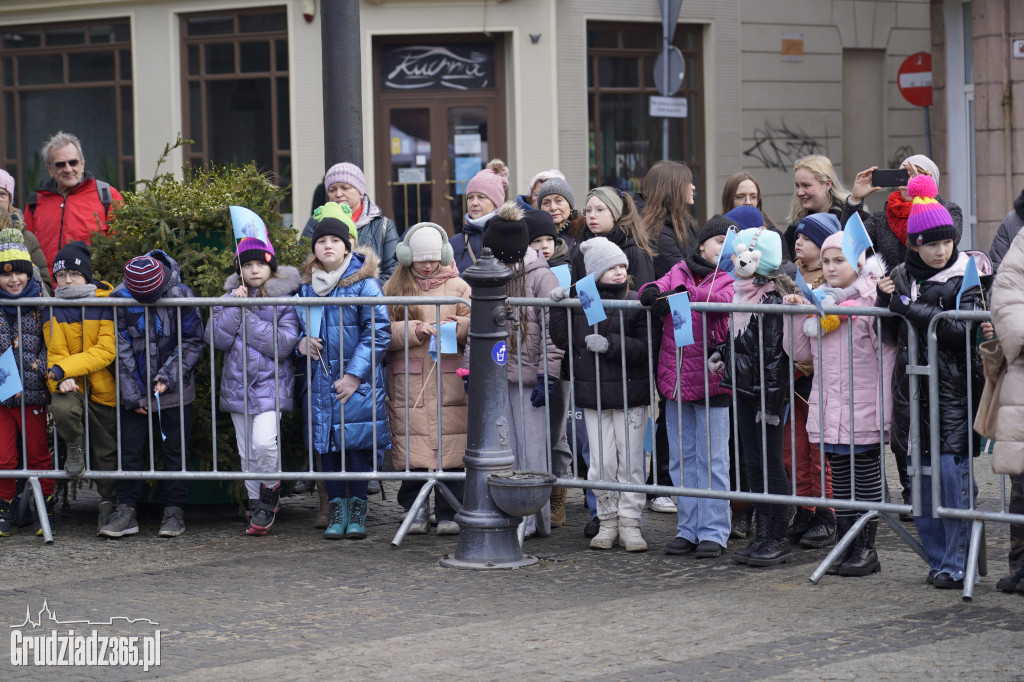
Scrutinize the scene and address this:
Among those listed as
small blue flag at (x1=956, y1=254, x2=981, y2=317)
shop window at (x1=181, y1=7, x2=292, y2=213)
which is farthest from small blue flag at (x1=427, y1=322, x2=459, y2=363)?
shop window at (x1=181, y1=7, x2=292, y2=213)

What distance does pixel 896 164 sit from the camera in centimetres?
1938

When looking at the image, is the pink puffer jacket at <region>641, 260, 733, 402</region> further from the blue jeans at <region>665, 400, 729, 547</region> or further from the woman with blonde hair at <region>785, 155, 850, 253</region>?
the woman with blonde hair at <region>785, 155, 850, 253</region>

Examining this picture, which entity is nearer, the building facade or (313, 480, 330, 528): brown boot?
(313, 480, 330, 528): brown boot

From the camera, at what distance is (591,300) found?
7.30 m

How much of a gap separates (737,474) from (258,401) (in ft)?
8.53

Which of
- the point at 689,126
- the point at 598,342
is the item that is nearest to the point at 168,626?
the point at 598,342

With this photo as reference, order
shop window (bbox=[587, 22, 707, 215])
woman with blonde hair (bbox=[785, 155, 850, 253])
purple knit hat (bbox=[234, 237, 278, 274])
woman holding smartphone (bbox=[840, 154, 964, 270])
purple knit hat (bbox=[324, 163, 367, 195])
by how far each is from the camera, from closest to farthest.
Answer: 1. woman holding smartphone (bbox=[840, 154, 964, 270])
2. purple knit hat (bbox=[234, 237, 278, 274])
3. woman with blonde hair (bbox=[785, 155, 850, 253])
4. purple knit hat (bbox=[324, 163, 367, 195])
5. shop window (bbox=[587, 22, 707, 215])

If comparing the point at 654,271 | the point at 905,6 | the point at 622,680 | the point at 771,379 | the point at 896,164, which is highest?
the point at 905,6

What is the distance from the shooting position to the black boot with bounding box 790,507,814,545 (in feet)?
25.1

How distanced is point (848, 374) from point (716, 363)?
2.11ft

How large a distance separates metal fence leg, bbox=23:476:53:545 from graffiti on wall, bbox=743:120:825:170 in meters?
12.1

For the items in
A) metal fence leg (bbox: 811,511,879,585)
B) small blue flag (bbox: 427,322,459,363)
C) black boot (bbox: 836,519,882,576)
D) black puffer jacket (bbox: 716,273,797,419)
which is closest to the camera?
metal fence leg (bbox: 811,511,879,585)

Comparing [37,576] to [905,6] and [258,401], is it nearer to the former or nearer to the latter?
[258,401]

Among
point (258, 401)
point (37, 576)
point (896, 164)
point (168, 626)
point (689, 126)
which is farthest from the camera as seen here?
point (896, 164)
